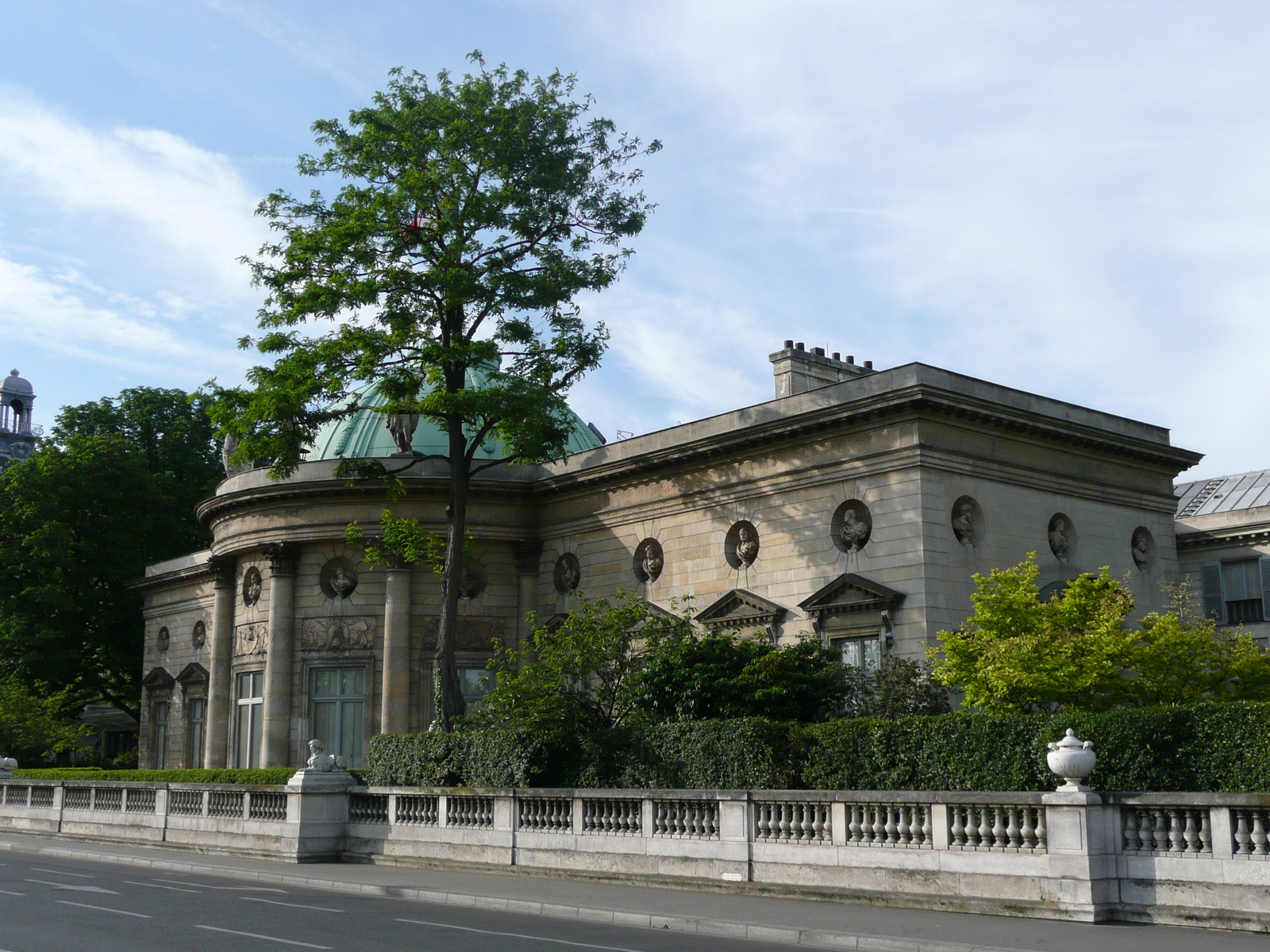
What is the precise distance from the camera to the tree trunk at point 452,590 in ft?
107

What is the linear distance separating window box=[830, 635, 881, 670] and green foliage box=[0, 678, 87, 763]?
3324cm

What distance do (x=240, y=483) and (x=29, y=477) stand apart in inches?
725

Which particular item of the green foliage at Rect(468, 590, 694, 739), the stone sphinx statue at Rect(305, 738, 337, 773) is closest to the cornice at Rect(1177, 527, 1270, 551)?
the green foliage at Rect(468, 590, 694, 739)

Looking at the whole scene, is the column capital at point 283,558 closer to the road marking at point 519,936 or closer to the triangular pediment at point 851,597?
the triangular pediment at point 851,597

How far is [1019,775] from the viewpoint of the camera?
1942cm

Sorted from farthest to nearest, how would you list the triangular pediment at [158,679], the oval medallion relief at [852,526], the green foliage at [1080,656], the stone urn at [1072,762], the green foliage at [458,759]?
1. the triangular pediment at [158,679]
2. the oval medallion relief at [852,526]
3. the green foliage at [458,759]
4. the green foliage at [1080,656]
5. the stone urn at [1072,762]

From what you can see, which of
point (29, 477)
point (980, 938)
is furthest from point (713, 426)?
point (29, 477)

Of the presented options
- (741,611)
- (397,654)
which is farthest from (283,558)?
(741,611)

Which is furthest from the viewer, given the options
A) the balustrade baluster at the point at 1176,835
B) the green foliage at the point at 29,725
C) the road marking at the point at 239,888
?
the green foliage at the point at 29,725

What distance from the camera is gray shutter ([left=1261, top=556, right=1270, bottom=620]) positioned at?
4088cm

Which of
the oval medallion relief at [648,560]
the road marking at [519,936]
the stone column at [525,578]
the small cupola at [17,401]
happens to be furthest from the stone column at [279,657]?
the small cupola at [17,401]

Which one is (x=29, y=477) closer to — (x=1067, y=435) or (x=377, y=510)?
(x=377, y=510)

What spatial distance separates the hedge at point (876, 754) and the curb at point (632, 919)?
486 centimetres

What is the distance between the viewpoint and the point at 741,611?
34.7 m
